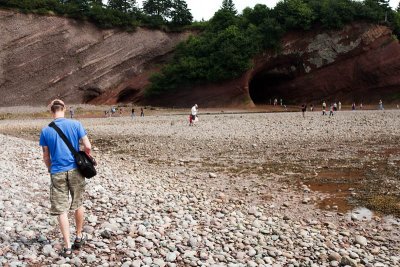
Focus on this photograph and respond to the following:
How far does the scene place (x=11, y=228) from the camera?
615 cm

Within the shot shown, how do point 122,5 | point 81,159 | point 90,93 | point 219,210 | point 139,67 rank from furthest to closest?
point 122,5, point 139,67, point 90,93, point 219,210, point 81,159

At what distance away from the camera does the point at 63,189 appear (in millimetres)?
5422

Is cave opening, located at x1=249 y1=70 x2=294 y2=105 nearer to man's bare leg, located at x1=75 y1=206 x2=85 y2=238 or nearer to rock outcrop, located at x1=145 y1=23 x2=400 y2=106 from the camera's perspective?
rock outcrop, located at x1=145 y1=23 x2=400 y2=106

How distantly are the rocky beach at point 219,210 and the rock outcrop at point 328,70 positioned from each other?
113 feet

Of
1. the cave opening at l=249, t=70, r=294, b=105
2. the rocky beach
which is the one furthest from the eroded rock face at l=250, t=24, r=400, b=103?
the rocky beach

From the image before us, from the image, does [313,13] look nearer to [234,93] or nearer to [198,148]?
[234,93]

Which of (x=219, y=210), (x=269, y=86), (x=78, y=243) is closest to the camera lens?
(x=78, y=243)

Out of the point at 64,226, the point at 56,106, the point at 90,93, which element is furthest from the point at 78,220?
the point at 90,93

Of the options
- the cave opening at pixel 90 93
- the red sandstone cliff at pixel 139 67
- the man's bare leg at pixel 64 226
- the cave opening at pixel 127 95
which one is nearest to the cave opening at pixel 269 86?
the red sandstone cliff at pixel 139 67

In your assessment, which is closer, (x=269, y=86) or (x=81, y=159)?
(x=81, y=159)

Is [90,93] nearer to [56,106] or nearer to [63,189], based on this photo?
[56,106]

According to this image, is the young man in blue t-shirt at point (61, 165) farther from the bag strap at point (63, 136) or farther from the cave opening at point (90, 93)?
the cave opening at point (90, 93)

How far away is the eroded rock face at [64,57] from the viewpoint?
48719mm

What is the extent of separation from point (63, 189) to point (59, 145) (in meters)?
0.68
